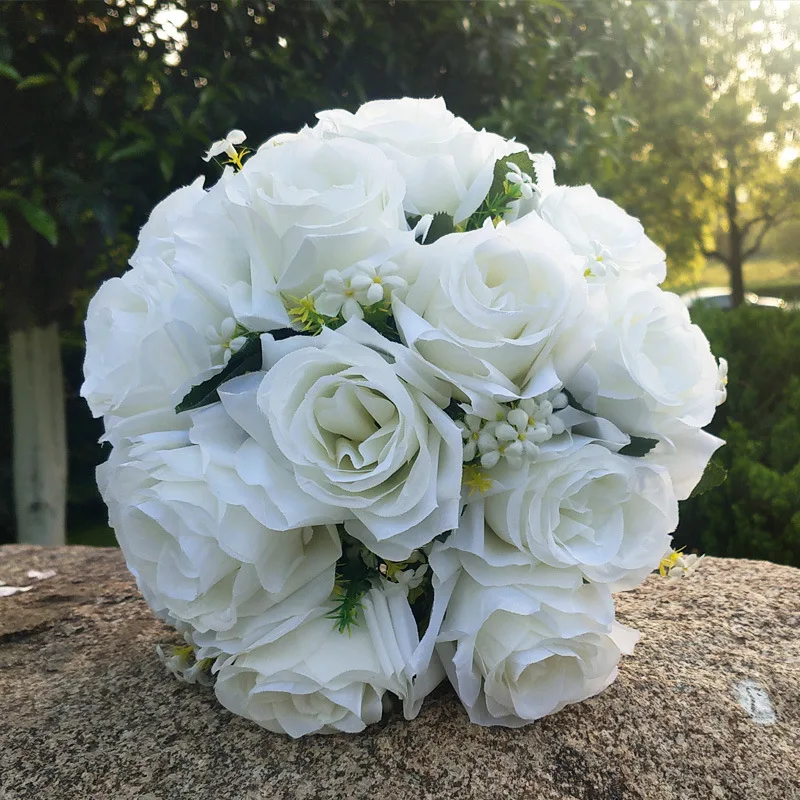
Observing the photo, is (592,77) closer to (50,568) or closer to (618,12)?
(618,12)

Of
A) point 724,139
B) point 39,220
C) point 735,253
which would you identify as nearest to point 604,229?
point 39,220

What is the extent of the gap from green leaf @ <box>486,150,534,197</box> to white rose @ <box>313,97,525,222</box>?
1 cm

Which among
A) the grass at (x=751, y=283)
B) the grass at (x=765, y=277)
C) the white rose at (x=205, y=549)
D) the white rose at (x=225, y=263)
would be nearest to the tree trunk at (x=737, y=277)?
the grass at (x=751, y=283)

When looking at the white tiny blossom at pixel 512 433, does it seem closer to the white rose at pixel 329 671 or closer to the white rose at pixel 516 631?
the white rose at pixel 516 631

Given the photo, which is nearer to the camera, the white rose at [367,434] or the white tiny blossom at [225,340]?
the white rose at [367,434]

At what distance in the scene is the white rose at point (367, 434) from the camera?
3.61 feet

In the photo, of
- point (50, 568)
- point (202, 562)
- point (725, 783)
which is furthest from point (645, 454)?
point (50, 568)

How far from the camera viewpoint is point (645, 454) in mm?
1344

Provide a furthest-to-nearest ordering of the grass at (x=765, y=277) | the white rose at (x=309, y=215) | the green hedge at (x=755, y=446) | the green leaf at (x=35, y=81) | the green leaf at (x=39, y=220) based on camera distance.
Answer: the grass at (x=765, y=277) → the green hedge at (x=755, y=446) → the green leaf at (x=39, y=220) → the green leaf at (x=35, y=81) → the white rose at (x=309, y=215)

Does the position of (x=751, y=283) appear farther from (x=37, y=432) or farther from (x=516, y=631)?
(x=516, y=631)

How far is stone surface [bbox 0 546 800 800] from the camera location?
1.28m

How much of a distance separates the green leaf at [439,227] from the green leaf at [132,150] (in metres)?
1.61

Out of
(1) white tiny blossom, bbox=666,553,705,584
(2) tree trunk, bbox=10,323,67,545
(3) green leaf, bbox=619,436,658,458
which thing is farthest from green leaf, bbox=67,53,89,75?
(1) white tiny blossom, bbox=666,553,705,584

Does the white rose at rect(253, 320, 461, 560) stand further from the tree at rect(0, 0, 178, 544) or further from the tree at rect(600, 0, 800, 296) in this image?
the tree at rect(600, 0, 800, 296)
